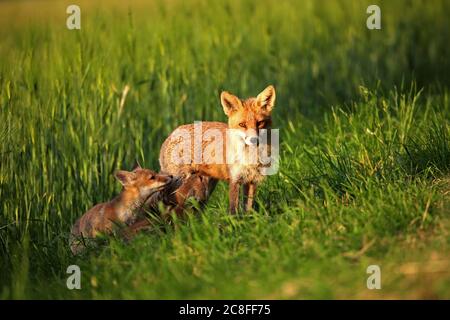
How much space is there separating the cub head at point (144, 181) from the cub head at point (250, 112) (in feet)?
2.77

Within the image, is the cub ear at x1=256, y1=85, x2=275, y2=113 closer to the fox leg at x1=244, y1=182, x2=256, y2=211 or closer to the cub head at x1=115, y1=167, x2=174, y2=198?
the fox leg at x1=244, y1=182, x2=256, y2=211

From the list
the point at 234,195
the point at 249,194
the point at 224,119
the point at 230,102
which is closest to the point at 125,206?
the point at 234,195

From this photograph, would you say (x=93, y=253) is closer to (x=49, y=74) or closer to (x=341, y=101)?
(x=49, y=74)

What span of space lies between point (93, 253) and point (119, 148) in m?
2.53

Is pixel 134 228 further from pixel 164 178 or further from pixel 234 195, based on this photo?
pixel 234 195

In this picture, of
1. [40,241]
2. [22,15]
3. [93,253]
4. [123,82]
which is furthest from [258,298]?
[22,15]

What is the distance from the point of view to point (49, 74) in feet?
30.8

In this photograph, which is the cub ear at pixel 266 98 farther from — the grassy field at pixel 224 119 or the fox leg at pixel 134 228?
the fox leg at pixel 134 228

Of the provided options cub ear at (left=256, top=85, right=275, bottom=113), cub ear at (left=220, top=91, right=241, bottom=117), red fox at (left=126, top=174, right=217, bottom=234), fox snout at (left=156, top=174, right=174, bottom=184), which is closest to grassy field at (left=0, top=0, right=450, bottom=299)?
red fox at (left=126, top=174, right=217, bottom=234)

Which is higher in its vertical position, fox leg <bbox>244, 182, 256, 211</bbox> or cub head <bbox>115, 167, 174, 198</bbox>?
cub head <bbox>115, 167, 174, 198</bbox>

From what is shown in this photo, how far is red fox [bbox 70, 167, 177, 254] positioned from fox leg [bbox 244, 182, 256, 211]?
73 centimetres

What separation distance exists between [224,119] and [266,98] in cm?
263

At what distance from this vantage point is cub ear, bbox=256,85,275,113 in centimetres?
767

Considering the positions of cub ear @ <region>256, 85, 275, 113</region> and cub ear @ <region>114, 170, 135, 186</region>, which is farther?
cub ear @ <region>114, 170, 135, 186</region>
